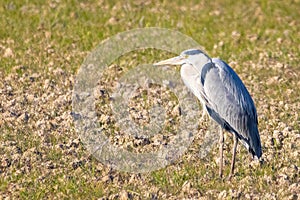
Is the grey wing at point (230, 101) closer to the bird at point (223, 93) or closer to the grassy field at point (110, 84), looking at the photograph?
the bird at point (223, 93)

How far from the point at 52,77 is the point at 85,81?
43cm

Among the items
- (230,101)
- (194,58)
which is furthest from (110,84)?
(230,101)

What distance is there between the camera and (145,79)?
460 inches

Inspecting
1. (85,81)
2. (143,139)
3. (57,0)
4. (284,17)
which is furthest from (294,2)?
(143,139)

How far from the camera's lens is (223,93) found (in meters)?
9.02

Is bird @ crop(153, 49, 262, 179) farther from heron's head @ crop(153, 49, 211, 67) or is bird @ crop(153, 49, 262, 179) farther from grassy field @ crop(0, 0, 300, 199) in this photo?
grassy field @ crop(0, 0, 300, 199)

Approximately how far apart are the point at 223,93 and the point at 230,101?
0.11m

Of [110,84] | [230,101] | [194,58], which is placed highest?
[194,58]

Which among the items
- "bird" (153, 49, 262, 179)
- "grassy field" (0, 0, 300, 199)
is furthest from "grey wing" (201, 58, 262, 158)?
"grassy field" (0, 0, 300, 199)

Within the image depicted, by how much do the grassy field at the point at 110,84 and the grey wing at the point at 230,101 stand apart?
37cm

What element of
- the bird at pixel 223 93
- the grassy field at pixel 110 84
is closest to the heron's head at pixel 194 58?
the bird at pixel 223 93

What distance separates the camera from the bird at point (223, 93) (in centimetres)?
900

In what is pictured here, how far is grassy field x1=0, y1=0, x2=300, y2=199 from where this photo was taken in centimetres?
884

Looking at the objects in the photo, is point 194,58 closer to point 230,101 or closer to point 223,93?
point 223,93
